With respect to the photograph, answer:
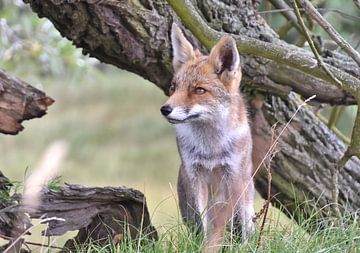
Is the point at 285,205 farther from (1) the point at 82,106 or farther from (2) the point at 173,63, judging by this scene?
(1) the point at 82,106

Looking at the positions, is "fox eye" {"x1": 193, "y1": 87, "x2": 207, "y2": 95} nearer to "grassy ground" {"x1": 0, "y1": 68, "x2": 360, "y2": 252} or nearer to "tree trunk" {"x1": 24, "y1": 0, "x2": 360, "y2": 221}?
"tree trunk" {"x1": 24, "y1": 0, "x2": 360, "y2": 221}

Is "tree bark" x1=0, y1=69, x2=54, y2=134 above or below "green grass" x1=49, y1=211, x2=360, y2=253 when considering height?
above

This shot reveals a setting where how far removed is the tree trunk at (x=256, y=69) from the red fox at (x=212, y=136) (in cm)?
18

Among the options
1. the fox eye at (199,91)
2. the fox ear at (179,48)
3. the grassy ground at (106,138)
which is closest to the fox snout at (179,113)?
the fox eye at (199,91)

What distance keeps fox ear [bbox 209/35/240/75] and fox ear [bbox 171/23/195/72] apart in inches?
6.7

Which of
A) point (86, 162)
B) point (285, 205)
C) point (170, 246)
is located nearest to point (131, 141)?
point (86, 162)

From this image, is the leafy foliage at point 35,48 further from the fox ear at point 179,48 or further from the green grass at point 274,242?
the green grass at point 274,242

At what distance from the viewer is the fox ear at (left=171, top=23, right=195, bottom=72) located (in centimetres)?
542

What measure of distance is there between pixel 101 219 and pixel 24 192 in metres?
0.62

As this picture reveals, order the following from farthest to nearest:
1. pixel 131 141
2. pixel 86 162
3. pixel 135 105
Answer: pixel 135 105, pixel 131 141, pixel 86 162

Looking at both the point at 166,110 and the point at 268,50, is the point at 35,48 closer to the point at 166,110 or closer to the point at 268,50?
the point at 166,110

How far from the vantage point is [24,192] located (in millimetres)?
4922

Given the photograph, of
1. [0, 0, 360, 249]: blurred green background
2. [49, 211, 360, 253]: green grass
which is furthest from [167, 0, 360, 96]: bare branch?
[0, 0, 360, 249]: blurred green background

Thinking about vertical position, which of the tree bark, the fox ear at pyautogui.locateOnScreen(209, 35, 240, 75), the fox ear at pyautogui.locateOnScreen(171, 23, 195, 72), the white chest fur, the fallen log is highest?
the fox ear at pyautogui.locateOnScreen(171, 23, 195, 72)
